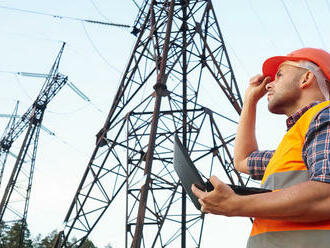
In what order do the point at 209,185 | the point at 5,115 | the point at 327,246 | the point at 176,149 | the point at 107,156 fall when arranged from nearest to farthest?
the point at 327,246 → the point at 209,185 → the point at 176,149 → the point at 107,156 → the point at 5,115

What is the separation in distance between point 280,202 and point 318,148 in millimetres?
194

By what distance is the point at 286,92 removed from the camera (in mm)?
1440

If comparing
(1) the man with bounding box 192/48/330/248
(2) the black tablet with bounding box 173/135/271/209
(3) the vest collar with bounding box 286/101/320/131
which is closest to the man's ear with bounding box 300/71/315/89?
(1) the man with bounding box 192/48/330/248

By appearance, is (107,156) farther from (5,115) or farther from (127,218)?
(5,115)

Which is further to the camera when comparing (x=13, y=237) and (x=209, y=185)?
(x=13, y=237)

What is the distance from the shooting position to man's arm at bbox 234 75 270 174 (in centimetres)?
167

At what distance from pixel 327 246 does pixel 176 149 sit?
21.3 inches

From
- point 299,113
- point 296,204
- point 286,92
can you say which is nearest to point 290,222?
point 296,204

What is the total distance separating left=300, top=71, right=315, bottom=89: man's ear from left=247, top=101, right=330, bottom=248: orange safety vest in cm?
26

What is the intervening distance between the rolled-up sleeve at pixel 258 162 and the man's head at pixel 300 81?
0.67ft

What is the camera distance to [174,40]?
381 inches

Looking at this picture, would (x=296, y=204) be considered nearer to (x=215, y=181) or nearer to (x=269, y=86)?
(x=215, y=181)

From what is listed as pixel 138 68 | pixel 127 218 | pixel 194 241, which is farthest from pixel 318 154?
pixel 194 241

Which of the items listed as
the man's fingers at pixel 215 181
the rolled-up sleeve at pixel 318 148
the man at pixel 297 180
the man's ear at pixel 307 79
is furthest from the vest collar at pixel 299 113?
the man's fingers at pixel 215 181
